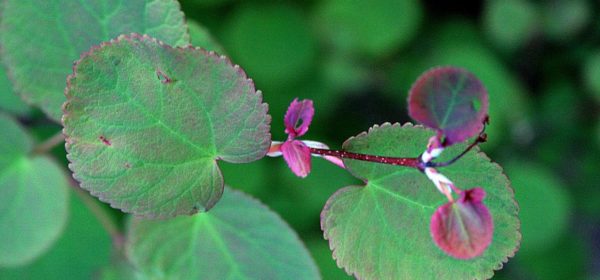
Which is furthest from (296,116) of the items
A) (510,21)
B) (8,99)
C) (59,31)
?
(510,21)

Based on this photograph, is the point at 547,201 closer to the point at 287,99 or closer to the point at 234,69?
the point at 287,99

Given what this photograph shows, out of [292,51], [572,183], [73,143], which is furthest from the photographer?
[572,183]

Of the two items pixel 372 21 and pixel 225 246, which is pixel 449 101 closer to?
pixel 225 246

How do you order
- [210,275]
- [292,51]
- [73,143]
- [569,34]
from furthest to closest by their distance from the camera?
[569,34] < [292,51] < [210,275] < [73,143]

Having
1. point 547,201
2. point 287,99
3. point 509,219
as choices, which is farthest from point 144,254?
point 547,201

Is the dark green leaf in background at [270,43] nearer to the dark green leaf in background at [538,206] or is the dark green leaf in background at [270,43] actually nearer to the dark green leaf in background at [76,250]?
the dark green leaf in background at [76,250]

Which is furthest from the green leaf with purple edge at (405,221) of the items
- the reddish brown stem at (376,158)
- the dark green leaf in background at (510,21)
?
the dark green leaf in background at (510,21)

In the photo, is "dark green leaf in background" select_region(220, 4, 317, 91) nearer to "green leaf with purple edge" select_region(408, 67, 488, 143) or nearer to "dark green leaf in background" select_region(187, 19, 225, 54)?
"dark green leaf in background" select_region(187, 19, 225, 54)

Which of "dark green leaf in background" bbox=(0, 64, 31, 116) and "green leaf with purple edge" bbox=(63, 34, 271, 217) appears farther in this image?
"dark green leaf in background" bbox=(0, 64, 31, 116)

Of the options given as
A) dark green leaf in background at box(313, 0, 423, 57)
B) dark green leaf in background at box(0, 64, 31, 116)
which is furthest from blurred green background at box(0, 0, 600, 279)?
dark green leaf in background at box(0, 64, 31, 116)
